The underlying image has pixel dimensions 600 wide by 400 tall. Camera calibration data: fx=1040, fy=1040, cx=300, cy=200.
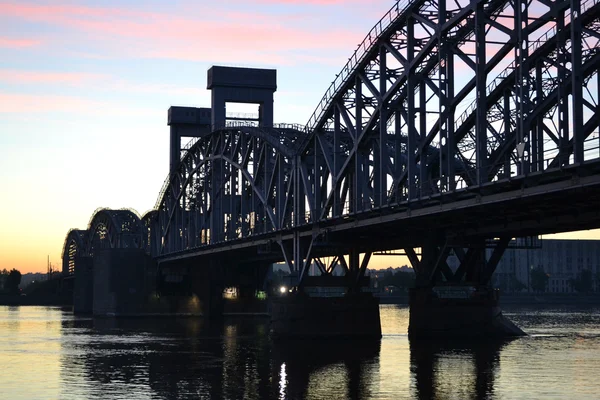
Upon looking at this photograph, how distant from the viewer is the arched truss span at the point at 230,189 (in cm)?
10198

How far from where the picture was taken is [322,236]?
86562 mm

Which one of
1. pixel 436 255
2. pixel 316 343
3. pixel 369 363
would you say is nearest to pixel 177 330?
pixel 316 343

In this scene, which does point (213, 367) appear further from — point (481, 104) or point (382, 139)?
point (481, 104)

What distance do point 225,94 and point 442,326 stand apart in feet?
266

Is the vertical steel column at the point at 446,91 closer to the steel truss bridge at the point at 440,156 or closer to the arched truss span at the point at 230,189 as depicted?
the steel truss bridge at the point at 440,156

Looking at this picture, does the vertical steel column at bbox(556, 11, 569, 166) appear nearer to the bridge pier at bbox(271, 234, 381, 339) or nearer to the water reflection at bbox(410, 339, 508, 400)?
the water reflection at bbox(410, 339, 508, 400)

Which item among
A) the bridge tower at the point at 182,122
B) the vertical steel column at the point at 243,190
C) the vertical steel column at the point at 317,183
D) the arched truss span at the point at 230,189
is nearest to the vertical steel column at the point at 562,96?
the vertical steel column at the point at 317,183

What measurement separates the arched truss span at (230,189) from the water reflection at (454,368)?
23440mm

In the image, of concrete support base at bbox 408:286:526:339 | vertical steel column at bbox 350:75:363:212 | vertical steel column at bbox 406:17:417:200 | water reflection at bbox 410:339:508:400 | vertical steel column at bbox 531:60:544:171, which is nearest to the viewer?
water reflection at bbox 410:339:508:400

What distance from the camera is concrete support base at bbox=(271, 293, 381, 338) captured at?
282ft

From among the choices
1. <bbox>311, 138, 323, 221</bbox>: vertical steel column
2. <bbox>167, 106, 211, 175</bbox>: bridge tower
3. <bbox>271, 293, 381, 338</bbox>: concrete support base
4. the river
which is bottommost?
the river

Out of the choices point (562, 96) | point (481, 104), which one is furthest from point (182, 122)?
point (562, 96)

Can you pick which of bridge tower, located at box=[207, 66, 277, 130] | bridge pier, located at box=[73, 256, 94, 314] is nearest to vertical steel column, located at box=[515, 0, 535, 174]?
bridge tower, located at box=[207, 66, 277, 130]

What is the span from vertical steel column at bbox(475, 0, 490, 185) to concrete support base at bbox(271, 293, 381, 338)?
101ft
